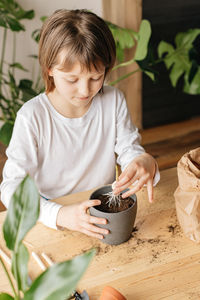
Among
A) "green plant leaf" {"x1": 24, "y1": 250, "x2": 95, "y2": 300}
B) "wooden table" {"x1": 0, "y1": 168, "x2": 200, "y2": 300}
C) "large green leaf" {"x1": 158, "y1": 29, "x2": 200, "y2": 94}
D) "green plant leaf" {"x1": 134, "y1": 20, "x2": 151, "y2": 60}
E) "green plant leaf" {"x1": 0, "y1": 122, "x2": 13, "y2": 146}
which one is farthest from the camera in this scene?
"large green leaf" {"x1": 158, "y1": 29, "x2": 200, "y2": 94}

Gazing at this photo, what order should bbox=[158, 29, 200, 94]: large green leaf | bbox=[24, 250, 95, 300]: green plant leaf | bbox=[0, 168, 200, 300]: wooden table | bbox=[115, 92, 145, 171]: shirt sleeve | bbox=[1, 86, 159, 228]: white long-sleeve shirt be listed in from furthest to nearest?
bbox=[158, 29, 200, 94]: large green leaf → bbox=[115, 92, 145, 171]: shirt sleeve → bbox=[1, 86, 159, 228]: white long-sleeve shirt → bbox=[0, 168, 200, 300]: wooden table → bbox=[24, 250, 95, 300]: green plant leaf

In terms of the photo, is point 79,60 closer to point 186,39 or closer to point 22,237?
point 22,237

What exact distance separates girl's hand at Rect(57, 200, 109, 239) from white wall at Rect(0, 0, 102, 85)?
1972mm

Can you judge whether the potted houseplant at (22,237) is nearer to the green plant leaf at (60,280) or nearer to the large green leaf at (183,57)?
the green plant leaf at (60,280)

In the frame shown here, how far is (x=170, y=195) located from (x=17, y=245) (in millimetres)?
661

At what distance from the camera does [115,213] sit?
78 centimetres

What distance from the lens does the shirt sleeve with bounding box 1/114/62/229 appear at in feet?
3.34

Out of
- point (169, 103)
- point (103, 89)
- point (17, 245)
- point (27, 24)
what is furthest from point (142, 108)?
point (17, 245)

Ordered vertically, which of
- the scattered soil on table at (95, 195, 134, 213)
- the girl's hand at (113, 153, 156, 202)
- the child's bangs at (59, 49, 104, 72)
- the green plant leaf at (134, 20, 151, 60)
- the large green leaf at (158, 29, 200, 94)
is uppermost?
the child's bangs at (59, 49, 104, 72)

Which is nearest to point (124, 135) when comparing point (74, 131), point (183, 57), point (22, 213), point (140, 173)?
point (74, 131)

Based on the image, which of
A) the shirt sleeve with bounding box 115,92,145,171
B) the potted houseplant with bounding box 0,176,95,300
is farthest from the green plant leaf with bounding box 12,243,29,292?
the shirt sleeve with bounding box 115,92,145,171

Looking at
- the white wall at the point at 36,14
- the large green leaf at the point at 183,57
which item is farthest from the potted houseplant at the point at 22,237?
the white wall at the point at 36,14

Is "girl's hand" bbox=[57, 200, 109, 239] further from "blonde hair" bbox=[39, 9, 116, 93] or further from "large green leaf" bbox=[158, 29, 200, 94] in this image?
"large green leaf" bbox=[158, 29, 200, 94]

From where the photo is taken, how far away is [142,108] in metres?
3.03
